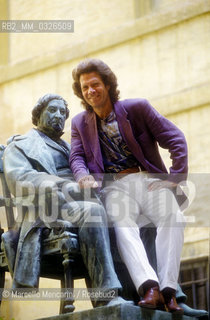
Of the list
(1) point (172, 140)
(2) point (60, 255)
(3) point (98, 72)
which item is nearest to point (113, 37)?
(3) point (98, 72)

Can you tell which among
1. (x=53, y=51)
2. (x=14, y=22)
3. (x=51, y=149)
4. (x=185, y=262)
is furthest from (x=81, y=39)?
(x=51, y=149)

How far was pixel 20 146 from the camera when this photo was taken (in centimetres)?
618

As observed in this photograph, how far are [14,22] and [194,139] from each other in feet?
14.5

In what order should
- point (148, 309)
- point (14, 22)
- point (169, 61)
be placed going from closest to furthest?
point (148, 309) < point (169, 61) < point (14, 22)

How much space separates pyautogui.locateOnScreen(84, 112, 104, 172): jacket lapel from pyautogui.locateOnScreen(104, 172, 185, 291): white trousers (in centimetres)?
22

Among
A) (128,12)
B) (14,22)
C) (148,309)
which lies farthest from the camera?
(14,22)

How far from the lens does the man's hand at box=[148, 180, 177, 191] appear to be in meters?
5.67

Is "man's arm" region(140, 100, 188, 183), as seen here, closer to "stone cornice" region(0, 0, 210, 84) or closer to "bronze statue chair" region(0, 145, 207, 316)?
"bronze statue chair" region(0, 145, 207, 316)

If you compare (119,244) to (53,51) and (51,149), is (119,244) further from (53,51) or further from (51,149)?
(53,51)

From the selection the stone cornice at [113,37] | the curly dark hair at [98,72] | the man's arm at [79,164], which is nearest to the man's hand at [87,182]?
the man's arm at [79,164]

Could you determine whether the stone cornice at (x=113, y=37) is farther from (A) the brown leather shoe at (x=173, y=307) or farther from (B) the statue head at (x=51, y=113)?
(A) the brown leather shoe at (x=173, y=307)

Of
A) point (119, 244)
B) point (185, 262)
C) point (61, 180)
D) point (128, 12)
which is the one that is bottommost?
point (185, 262)

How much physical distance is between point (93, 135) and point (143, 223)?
0.74 m

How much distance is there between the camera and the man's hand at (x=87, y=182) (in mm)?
5684
